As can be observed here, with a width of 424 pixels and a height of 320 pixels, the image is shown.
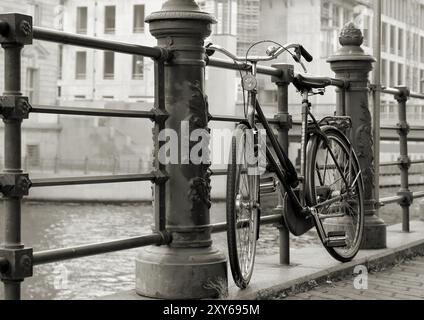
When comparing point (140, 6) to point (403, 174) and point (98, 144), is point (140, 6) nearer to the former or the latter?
point (98, 144)

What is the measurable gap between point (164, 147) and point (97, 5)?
49352 millimetres

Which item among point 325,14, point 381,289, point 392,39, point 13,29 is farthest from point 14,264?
point 392,39

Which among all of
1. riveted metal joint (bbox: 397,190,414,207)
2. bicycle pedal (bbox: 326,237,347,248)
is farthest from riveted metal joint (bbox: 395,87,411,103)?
bicycle pedal (bbox: 326,237,347,248)

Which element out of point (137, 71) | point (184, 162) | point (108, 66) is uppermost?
point (108, 66)

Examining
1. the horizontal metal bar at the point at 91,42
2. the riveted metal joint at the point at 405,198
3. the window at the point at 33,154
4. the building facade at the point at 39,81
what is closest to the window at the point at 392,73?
the building facade at the point at 39,81

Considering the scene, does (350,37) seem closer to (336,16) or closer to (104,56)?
(104,56)

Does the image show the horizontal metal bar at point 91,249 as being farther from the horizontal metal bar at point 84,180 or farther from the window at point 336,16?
the window at point 336,16

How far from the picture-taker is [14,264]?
10.9ft

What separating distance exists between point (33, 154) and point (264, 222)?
37425mm

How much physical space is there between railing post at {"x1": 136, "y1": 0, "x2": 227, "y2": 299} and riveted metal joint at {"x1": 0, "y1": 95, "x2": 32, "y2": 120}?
3.53 ft

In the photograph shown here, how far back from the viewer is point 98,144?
4109 cm

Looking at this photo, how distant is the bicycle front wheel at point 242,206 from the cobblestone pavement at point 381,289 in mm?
365

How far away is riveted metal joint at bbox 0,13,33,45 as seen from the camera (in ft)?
10.7
